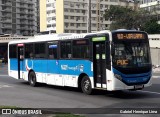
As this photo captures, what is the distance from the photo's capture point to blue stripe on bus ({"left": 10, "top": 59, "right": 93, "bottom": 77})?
670 inches

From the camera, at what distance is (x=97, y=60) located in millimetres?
16312

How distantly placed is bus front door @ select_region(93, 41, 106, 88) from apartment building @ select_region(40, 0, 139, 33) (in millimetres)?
119894

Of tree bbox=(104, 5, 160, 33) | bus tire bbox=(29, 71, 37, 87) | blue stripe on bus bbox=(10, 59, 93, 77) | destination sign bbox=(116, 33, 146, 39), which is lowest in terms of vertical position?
bus tire bbox=(29, 71, 37, 87)

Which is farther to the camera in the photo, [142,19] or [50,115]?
[142,19]

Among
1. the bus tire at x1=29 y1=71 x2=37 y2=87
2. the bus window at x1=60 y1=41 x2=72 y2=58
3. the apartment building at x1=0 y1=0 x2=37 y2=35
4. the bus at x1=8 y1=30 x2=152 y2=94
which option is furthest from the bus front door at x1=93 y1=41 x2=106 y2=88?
the apartment building at x1=0 y1=0 x2=37 y2=35

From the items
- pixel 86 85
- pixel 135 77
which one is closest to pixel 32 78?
pixel 86 85

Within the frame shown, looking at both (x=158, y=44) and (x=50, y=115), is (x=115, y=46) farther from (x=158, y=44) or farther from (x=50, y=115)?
(x=158, y=44)

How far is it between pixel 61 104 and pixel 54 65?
5.74 meters

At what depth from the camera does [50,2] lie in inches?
5773

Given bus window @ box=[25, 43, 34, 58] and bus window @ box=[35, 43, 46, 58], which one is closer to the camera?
bus window @ box=[35, 43, 46, 58]

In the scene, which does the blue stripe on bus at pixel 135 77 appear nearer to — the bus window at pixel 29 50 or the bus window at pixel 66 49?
the bus window at pixel 66 49

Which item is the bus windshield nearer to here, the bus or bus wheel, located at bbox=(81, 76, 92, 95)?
the bus

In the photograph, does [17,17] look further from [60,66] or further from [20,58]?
[60,66]

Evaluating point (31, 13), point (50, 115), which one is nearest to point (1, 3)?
point (31, 13)
